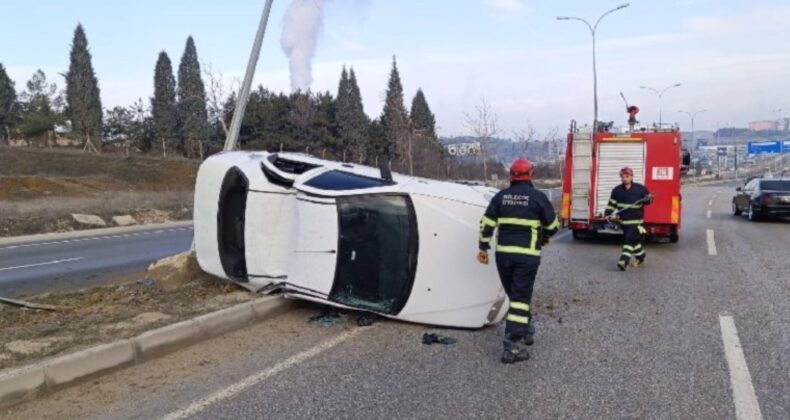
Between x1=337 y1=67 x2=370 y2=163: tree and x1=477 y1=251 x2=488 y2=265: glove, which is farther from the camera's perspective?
x1=337 y1=67 x2=370 y2=163: tree

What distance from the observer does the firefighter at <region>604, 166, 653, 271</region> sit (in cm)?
1088

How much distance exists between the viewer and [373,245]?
6609mm

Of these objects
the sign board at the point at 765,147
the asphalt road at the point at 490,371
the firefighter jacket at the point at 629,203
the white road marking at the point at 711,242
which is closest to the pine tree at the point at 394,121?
the white road marking at the point at 711,242

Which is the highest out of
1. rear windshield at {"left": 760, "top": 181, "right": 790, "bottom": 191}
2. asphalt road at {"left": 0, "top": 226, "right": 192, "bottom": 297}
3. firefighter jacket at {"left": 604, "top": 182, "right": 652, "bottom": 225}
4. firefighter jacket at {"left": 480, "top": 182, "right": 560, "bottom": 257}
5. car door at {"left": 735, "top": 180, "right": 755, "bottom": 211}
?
firefighter jacket at {"left": 480, "top": 182, "right": 560, "bottom": 257}

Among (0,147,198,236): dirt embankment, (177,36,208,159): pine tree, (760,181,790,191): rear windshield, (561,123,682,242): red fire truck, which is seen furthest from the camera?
(177,36,208,159): pine tree

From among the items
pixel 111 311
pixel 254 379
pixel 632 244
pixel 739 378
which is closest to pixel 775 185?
pixel 632 244

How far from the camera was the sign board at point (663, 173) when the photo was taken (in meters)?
13.9

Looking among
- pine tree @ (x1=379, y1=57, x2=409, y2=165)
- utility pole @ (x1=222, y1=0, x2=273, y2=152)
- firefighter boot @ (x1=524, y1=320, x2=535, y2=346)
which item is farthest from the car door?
pine tree @ (x1=379, y1=57, x2=409, y2=165)

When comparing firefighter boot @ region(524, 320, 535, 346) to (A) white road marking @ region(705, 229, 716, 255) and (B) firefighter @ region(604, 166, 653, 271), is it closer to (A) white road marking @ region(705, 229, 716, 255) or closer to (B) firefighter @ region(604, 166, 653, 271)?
(B) firefighter @ region(604, 166, 653, 271)

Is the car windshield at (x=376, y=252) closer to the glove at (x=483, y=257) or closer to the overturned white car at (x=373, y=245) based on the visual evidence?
the overturned white car at (x=373, y=245)

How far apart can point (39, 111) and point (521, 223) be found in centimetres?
5618

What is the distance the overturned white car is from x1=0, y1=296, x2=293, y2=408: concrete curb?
0.54 metres

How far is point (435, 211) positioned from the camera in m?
6.55

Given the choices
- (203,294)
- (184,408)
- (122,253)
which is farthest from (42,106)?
(184,408)
